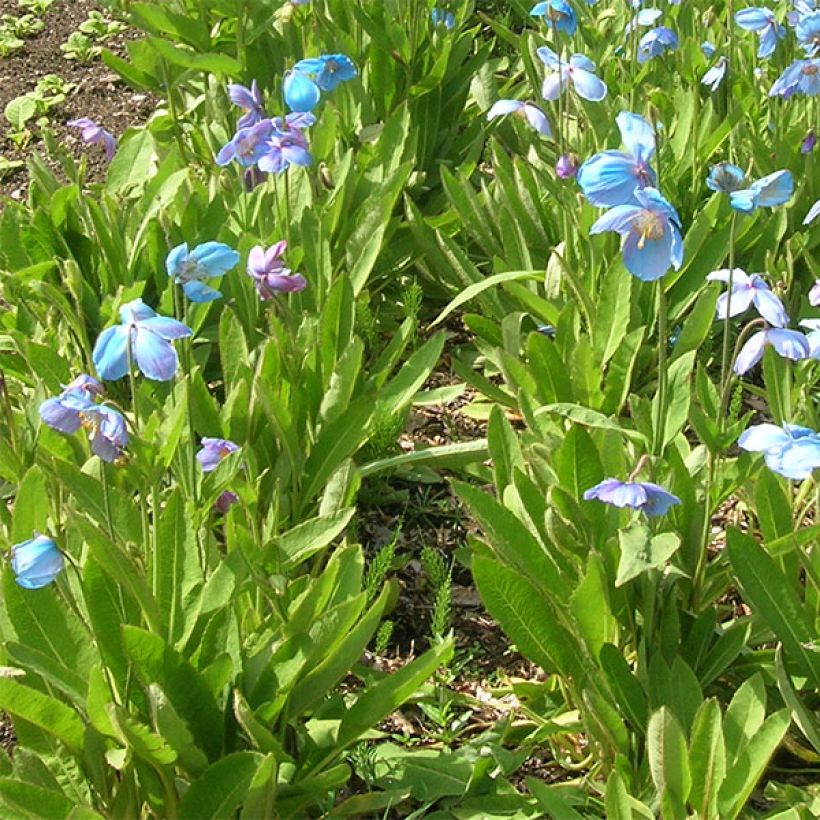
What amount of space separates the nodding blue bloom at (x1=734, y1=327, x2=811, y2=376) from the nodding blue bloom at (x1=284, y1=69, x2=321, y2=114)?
1.31m

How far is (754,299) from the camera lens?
2.26 m

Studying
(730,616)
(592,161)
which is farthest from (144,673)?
(730,616)

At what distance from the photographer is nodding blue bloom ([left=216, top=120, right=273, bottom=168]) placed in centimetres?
275

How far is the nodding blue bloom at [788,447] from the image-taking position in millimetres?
1820

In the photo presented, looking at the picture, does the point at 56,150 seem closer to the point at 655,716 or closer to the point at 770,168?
the point at 770,168

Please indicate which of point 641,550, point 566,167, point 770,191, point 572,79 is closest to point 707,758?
point 641,550

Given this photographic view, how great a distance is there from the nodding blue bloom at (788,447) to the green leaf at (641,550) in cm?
19

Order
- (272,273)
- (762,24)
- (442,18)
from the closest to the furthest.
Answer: (272,273), (762,24), (442,18)

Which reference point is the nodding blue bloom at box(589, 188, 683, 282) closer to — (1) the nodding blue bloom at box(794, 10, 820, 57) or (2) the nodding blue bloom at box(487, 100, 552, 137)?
(2) the nodding blue bloom at box(487, 100, 552, 137)

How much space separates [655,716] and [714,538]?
0.95 metres

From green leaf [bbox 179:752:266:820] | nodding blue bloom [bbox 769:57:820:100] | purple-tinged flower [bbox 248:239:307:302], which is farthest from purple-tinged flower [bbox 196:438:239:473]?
nodding blue bloom [bbox 769:57:820:100]

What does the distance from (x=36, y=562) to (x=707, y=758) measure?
3.36 ft

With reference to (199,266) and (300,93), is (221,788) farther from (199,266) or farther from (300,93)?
(300,93)

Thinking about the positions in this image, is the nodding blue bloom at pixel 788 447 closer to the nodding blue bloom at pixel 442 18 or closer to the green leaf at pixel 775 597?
the green leaf at pixel 775 597
